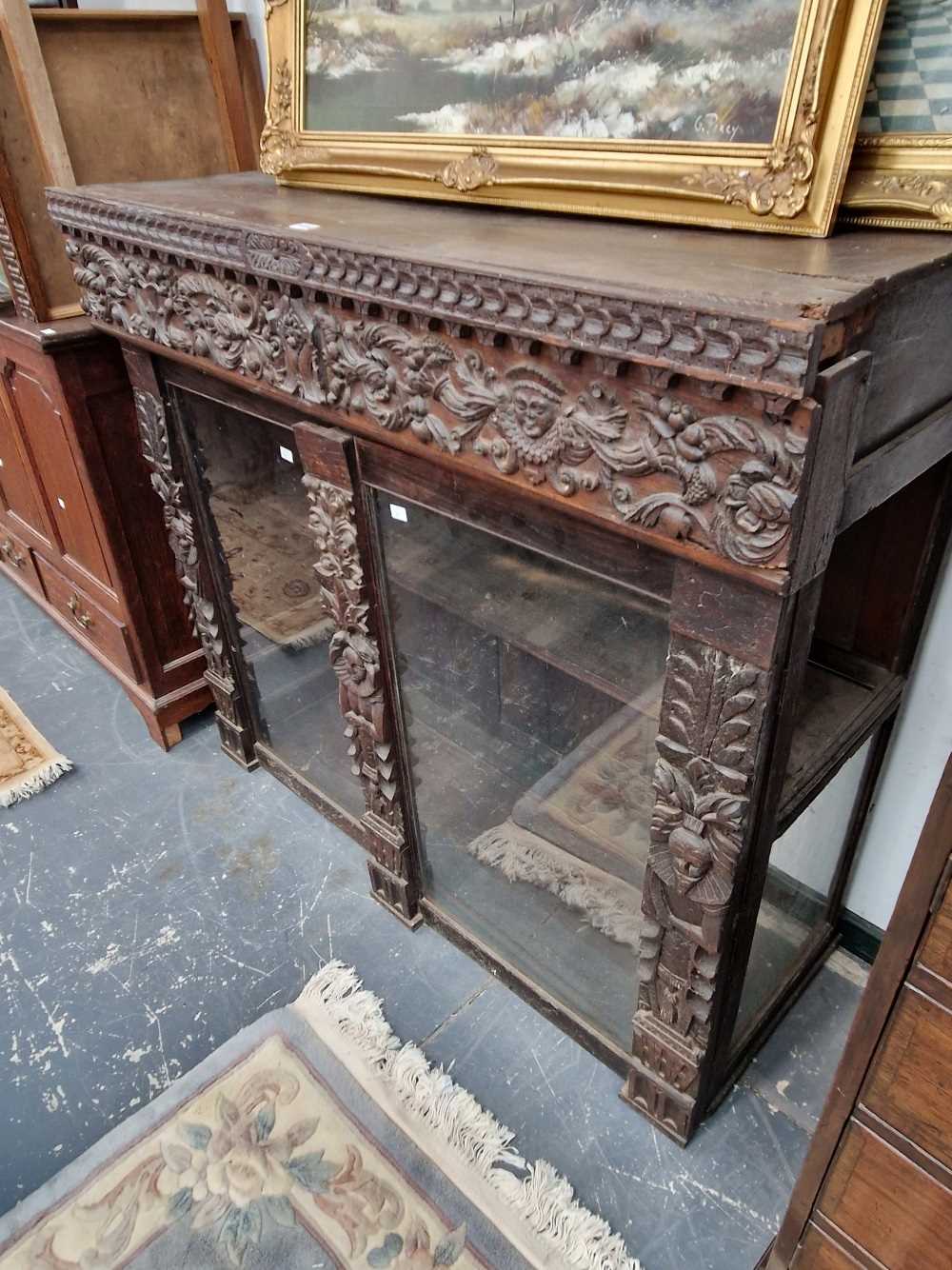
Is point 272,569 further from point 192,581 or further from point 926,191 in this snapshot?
point 926,191

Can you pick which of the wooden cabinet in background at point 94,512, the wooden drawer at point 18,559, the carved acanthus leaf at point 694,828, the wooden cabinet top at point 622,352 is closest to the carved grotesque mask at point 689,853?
the carved acanthus leaf at point 694,828

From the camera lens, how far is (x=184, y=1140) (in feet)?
4.01

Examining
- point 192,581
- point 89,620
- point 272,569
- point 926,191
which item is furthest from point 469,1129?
point 89,620

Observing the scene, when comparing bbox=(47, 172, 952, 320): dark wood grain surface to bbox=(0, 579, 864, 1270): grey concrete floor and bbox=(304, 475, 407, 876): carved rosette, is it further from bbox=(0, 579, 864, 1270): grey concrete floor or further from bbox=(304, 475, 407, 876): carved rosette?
bbox=(0, 579, 864, 1270): grey concrete floor

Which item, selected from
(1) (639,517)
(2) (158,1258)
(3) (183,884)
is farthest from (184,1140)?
(1) (639,517)

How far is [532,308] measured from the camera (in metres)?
0.72

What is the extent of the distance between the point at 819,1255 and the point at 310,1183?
0.66 m

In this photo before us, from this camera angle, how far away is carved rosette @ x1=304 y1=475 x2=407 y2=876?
114 cm

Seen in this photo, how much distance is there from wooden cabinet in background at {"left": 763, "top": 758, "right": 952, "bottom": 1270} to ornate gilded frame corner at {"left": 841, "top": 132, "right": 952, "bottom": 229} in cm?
53

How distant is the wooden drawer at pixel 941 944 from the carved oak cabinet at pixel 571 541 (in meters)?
0.21

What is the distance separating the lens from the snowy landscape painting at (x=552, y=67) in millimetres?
793

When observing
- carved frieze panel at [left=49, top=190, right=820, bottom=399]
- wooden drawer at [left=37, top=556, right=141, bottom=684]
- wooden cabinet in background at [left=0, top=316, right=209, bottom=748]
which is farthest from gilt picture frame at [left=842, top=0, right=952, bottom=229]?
wooden drawer at [left=37, top=556, right=141, bottom=684]

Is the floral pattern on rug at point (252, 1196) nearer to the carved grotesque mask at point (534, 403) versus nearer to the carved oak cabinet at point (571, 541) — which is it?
the carved oak cabinet at point (571, 541)

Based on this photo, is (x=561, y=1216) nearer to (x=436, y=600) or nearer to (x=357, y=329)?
(x=436, y=600)
